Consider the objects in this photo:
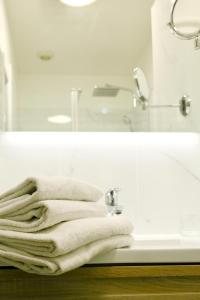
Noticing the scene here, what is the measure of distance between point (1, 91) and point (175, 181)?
0.68 metres

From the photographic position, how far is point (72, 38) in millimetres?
1409

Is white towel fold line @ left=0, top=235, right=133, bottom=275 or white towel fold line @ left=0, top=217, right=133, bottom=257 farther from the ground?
white towel fold line @ left=0, top=217, right=133, bottom=257

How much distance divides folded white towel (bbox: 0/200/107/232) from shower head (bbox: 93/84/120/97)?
0.59m

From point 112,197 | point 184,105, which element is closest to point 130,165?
point 112,197

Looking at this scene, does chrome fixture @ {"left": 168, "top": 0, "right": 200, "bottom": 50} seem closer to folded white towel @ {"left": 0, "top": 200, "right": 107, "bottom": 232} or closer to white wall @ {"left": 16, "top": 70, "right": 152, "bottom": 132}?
white wall @ {"left": 16, "top": 70, "right": 152, "bottom": 132}

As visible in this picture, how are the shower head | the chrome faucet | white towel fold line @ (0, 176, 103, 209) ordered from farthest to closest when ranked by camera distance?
1. the shower head
2. the chrome faucet
3. white towel fold line @ (0, 176, 103, 209)

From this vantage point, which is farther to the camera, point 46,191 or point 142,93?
point 142,93

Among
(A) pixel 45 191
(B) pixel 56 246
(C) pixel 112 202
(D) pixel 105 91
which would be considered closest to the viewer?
(B) pixel 56 246

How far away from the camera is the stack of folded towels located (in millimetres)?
713

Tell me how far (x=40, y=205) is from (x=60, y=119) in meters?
0.61

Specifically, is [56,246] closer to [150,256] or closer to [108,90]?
[150,256]

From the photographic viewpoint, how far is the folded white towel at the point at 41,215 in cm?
77

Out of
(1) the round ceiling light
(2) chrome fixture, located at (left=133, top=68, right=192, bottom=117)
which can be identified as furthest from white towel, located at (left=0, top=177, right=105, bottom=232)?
(1) the round ceiling light

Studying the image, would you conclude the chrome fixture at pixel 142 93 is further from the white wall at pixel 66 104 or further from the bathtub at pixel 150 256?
the bathtub at pixel 150 256
